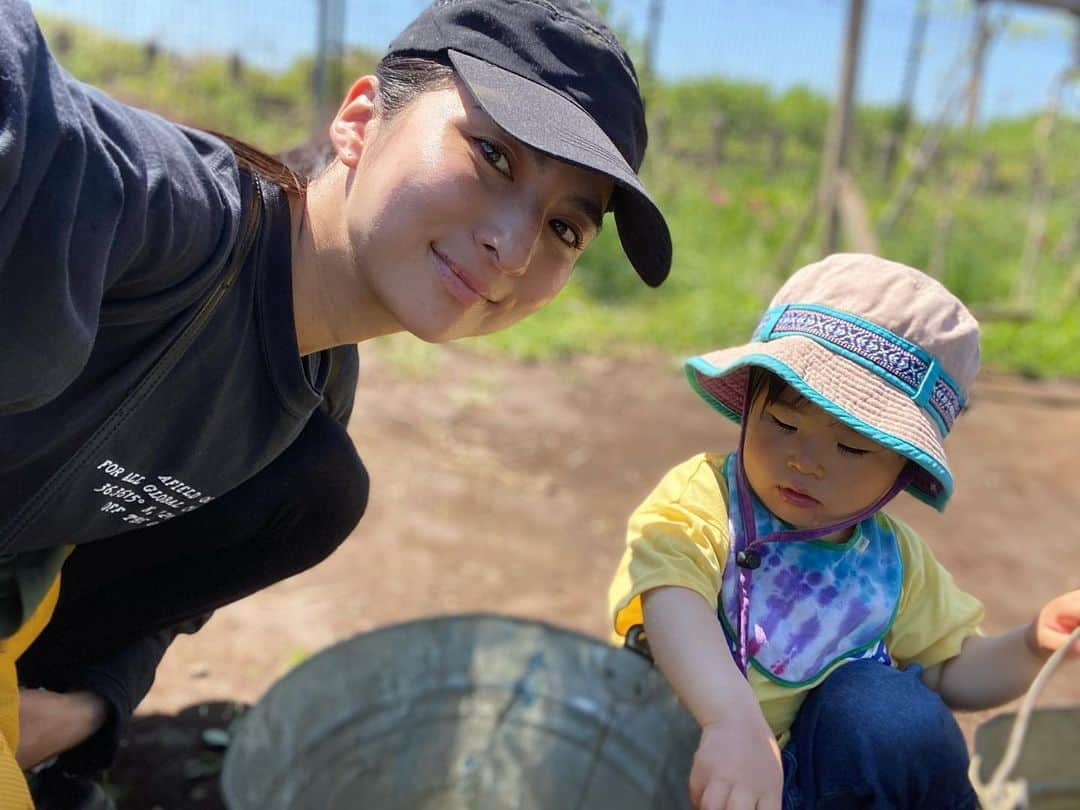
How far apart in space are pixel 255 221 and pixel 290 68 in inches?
337

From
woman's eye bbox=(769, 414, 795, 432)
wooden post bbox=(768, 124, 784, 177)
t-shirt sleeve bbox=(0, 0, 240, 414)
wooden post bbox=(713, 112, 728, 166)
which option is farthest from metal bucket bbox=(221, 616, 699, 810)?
wooden post bbox=(768, 124, 784, 177)

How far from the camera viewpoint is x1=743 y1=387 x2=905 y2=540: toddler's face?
128 centimetres

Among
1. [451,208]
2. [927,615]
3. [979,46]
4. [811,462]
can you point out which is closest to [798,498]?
[811,462]

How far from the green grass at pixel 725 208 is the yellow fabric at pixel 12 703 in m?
2.40

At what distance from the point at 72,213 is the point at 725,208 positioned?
655 cm

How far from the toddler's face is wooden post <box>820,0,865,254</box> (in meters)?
3.78

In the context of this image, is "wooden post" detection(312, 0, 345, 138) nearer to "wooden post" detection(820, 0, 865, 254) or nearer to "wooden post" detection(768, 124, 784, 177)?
"wooden post" detection(820, 0, 865, 254)

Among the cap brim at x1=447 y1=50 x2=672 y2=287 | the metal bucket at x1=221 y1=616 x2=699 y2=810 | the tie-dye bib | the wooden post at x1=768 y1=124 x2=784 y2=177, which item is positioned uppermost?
the cap brim at x1=447 y1=50 x2=672 y2=287

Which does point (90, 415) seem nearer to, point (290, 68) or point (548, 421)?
point (548, 421)

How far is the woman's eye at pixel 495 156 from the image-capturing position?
1.14 meters

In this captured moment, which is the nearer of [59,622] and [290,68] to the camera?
[59,622]

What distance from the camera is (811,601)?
1.35 metres

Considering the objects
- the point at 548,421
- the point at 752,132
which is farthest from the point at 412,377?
the point at 752,132

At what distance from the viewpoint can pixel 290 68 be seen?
903 cm
